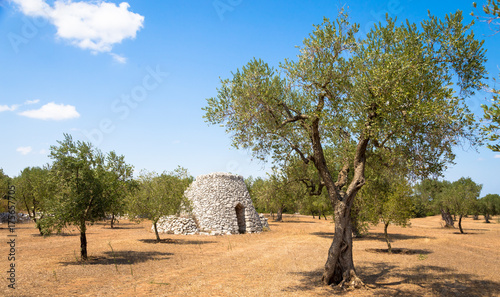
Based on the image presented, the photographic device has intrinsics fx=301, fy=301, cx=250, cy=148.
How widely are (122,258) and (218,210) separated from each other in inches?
599

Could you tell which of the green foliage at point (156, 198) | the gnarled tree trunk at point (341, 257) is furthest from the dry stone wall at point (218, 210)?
the gnarled tree trunk at point (341, 257)

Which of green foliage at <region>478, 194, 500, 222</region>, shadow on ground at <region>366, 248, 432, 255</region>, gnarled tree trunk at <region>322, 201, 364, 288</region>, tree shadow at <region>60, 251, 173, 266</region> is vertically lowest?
green foliage at <region>478, 194, 500, 222</region>

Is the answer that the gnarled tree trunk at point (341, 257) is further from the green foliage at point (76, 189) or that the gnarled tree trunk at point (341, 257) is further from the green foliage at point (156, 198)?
the green foliage at point (156, 198)

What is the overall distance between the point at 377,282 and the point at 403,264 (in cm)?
463

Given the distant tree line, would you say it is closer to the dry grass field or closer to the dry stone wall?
the dry grass field

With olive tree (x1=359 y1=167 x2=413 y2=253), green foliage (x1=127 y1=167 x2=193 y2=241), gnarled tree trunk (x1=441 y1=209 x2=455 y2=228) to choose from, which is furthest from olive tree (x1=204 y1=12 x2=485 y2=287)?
gnarled tree trunk (x1=441 y1=209 x2=455 y2=228)

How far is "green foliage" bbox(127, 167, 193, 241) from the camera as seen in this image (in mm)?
25016

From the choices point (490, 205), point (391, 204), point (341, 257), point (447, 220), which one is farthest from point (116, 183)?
point (490, 205)

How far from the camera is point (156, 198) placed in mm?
25156

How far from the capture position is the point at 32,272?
13.3 m

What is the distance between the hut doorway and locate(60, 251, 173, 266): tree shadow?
14609 mm

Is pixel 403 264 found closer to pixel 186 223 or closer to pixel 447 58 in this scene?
pixel 447 58

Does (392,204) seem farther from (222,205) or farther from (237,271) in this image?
(222,205)

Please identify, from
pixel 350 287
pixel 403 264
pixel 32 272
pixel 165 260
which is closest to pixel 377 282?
pixel 350 287
